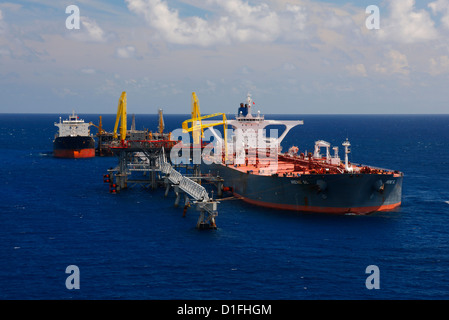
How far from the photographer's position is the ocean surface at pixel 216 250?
4219 centimetres

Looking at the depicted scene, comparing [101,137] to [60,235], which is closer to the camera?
[60,235]

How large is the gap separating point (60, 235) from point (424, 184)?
6171cm

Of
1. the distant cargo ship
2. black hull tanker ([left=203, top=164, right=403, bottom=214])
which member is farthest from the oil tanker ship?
the distant cargo ship

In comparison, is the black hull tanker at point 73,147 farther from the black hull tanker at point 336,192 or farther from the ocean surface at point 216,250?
the black hull tanker at point 336,192

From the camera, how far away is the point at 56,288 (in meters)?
42.3

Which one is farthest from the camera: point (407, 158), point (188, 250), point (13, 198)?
point (407, 158)

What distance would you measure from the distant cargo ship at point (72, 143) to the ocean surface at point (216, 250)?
6353cm

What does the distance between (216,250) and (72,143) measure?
10297 cm

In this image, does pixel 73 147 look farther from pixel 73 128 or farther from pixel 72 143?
pixel 73 128

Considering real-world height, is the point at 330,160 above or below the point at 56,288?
above

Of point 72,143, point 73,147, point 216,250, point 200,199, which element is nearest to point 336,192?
point 200,199

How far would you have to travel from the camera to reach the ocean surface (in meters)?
42.2
